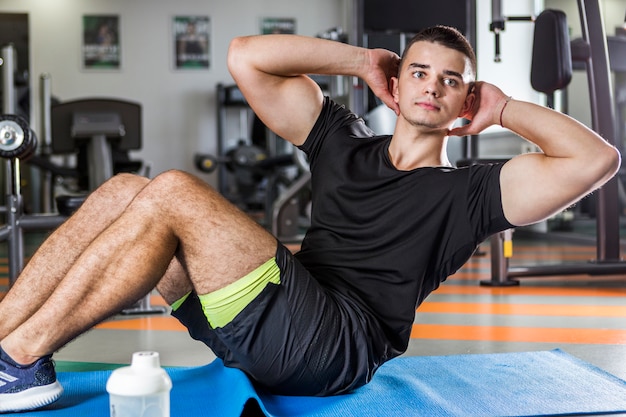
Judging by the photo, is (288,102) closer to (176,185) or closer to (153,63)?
(176,185)

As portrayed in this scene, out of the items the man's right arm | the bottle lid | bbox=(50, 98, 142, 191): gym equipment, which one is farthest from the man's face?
bbox=(50, 98, 142, 191): gym equipment

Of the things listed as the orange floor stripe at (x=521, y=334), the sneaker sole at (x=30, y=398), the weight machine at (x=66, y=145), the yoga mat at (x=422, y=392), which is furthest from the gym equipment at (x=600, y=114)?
the sneaker sole at (x=30, y=398)

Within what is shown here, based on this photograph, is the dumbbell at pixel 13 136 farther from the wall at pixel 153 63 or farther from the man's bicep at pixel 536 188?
the wall at pixel 153 63

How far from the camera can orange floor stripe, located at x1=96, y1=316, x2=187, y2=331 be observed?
115 inches

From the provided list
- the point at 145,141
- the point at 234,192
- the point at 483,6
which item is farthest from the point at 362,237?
the point at 145,141

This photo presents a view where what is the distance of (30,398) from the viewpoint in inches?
66.6

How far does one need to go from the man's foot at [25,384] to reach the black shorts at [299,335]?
382 millimetres

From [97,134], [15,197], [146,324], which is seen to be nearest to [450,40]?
[146,324]

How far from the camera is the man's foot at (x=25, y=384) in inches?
64.9

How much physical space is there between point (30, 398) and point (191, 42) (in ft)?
28.7

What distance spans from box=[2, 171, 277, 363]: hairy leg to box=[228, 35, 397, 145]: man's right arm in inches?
16.4

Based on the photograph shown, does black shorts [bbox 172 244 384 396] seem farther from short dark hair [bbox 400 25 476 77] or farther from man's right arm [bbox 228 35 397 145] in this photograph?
short dark hair [bbox 400 25 476 77]

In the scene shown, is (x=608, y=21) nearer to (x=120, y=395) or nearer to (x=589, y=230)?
(x=589, y=230)

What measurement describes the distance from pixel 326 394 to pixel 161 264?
20.5 inches
